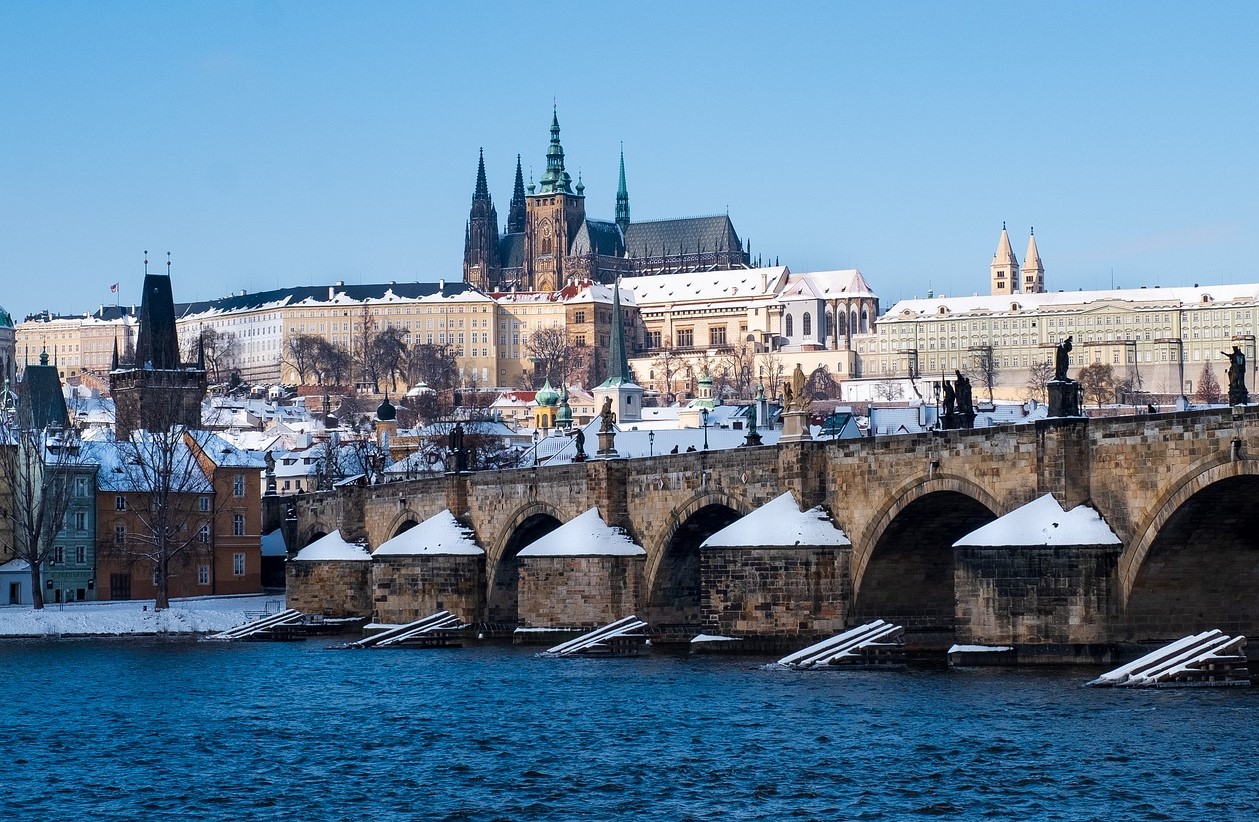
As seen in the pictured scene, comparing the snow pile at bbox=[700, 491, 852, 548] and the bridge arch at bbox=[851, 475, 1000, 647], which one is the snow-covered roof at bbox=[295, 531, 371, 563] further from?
the bridge arch at bbox=[851, 475, 1000, 647]

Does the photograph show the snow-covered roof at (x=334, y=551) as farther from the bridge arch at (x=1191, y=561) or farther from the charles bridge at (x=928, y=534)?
the bridge arch at (x=1191, y=561)

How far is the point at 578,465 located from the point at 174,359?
75705mm

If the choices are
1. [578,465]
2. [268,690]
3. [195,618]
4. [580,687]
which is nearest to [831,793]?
[580,687]

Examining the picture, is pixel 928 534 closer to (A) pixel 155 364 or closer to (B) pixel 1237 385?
(B) pixel 1237 385

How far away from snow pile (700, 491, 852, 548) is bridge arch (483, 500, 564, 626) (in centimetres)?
1570

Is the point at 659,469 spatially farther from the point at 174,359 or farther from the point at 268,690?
the point at 174,359

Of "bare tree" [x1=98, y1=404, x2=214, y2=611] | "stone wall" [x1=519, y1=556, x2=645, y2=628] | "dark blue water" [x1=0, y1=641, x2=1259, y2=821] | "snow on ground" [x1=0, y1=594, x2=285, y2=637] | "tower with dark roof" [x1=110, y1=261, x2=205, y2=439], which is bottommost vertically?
"dark blue water" [x1=0, y1=641, x2=1259, y2=821]

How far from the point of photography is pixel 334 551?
77125 mm

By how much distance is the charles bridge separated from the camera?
42.6m

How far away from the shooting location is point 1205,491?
4153 centimetres

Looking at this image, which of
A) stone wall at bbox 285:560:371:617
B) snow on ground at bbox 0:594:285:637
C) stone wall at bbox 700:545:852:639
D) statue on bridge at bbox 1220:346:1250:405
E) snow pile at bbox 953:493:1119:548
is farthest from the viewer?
stone wall at bbox 285:560:371:617

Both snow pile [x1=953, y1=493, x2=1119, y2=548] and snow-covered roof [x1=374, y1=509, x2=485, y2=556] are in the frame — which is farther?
snow-covered roof [x1=374, y1=509, x2=485, y2=556]

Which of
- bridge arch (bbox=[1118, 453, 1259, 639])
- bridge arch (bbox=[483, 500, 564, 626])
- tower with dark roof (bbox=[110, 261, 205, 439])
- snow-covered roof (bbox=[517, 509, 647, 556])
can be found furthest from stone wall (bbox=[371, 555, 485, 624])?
tower with dark roof (bbox=[110, 261, 205, 439])

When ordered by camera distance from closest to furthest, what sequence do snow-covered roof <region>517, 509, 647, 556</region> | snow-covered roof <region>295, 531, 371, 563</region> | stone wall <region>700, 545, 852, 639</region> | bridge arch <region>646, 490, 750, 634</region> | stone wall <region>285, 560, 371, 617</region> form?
stone wall <region>700, 545, 852, 639</region>
bridge arch <region>646, 490, 750, 634</region>
snow-covered roof <region>517, 509, 647, 556</region>
stone wall <region>285, 560, 371, 617</region>
snow-covered roof <region>295, 531, 371, 563</region>
